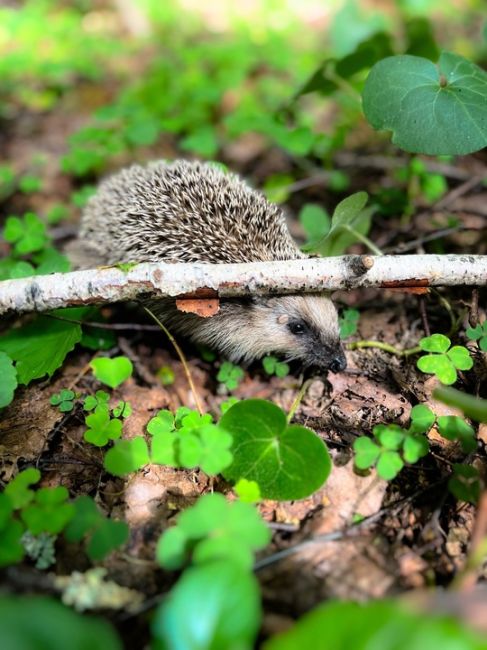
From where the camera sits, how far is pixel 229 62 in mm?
6348

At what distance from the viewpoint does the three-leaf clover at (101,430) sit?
243 cm

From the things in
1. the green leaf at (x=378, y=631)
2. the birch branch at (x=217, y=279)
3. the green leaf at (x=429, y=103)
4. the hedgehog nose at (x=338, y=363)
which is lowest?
the hedgehog nose at (x=338, y=363)

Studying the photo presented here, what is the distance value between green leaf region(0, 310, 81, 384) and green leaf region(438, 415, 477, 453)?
2.01 m

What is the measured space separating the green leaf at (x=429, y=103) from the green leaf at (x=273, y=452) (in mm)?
1698

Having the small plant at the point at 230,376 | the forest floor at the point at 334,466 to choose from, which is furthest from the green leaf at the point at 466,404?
the small plant at the point at 230,376

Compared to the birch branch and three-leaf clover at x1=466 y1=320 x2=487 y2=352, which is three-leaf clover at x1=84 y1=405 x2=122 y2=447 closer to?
the birch branch

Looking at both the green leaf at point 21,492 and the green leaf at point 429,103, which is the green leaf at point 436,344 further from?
the green leaf at point 21,492

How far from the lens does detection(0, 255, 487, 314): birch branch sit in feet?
8.45

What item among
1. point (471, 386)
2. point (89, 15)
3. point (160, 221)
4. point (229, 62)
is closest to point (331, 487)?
point (471, 386)

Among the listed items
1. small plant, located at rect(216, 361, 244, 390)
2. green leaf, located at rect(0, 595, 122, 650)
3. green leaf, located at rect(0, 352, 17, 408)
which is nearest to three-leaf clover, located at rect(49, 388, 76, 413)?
green leaf, located at rect(0, 352, 17, 408)

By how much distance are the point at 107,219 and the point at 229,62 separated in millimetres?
3979

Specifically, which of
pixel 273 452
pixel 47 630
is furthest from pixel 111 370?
pixel 47 630

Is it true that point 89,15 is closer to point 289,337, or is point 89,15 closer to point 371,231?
point 371,231

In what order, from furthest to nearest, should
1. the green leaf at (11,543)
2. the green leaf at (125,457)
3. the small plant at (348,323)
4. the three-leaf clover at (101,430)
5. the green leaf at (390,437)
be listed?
the small plant at (348,323)
the three-leaf clover at (101,430)
the green leaf at (390,437)
the green leaf at (125,457)
the green leaf at (11,543)
